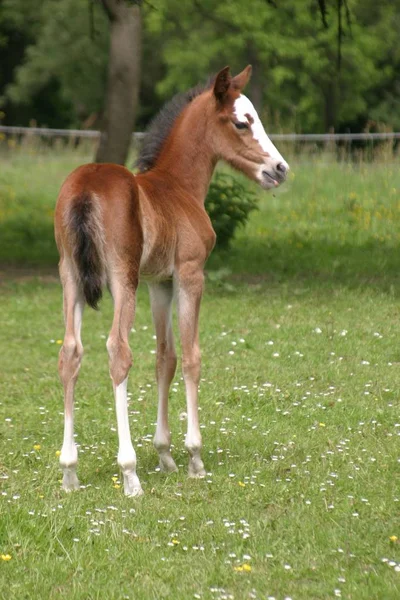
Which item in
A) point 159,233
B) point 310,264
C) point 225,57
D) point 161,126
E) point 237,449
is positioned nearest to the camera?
point 159,233

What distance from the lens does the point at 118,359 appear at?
6324 mm

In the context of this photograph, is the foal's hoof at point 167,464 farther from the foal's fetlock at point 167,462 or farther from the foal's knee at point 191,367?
the foal's knee at point 191,367

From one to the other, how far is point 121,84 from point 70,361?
10.6m

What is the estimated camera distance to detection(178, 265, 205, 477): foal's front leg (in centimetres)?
683

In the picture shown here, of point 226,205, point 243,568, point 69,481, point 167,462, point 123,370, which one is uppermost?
point 123,370

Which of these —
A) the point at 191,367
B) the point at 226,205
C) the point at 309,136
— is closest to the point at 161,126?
the point at 191,367

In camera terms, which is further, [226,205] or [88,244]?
[226,205]

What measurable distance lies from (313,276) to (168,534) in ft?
29.6

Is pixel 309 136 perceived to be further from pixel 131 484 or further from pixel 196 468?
pixel 131 484

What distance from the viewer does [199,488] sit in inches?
257

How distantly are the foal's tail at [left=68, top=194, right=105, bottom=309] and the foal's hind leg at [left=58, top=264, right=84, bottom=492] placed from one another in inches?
6.2

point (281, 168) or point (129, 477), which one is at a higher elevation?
point (281, 168)

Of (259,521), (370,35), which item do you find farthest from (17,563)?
(370,35)

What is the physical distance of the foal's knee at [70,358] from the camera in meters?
6.41
